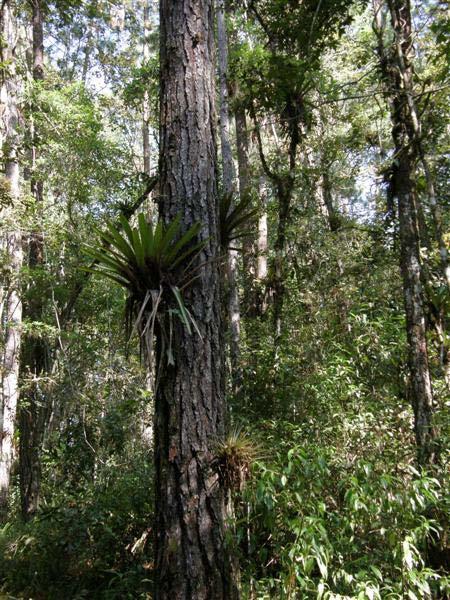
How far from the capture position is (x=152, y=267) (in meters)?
2.46

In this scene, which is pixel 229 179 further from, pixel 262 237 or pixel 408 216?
pixel 408 216

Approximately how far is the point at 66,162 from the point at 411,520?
26.2 ft

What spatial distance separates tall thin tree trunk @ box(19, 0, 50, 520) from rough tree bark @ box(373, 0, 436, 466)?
17.8ft

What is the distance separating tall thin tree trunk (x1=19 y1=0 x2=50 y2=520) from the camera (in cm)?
784

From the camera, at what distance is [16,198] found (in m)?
6.99

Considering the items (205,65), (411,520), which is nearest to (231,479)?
(411,520)

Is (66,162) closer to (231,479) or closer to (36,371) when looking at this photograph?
(36,371)

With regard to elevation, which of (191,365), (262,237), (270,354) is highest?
(262,237)

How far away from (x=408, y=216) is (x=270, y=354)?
2.30 m

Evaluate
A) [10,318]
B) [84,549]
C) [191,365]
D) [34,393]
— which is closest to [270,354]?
[84,549]

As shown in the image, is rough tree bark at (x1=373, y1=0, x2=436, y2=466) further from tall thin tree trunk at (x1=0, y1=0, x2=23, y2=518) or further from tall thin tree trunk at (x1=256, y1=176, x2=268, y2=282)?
tall thin tree trunk at (x1=0, y1=0, x2=23, y2=518)

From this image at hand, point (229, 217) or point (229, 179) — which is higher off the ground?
point (229, 179)

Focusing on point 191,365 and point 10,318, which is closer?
point 191,365

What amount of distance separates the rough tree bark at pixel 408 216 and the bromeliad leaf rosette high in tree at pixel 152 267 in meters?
2.52
